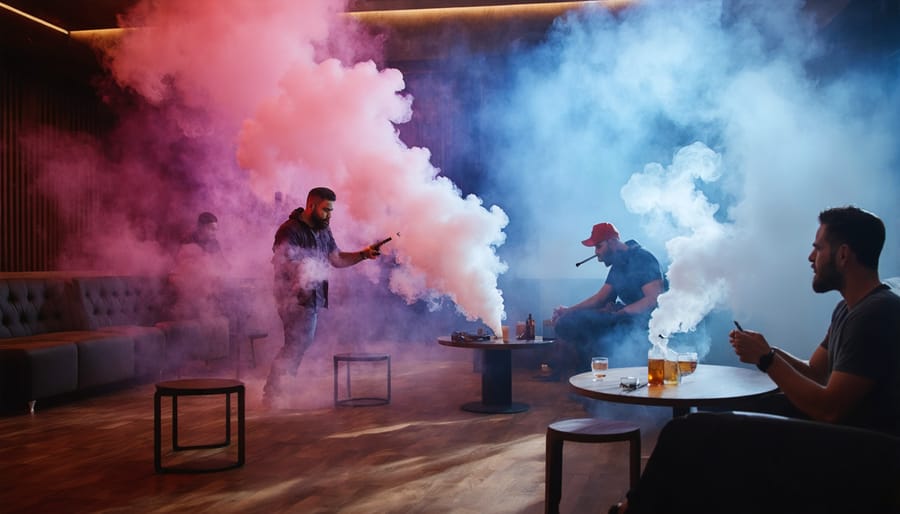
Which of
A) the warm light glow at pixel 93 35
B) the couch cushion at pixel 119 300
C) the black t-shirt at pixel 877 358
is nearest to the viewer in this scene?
the black t-shirt at pixel 877 358

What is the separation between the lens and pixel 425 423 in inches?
199

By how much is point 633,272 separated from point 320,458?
9.20 feet

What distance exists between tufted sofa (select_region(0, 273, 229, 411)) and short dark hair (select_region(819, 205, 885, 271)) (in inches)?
204

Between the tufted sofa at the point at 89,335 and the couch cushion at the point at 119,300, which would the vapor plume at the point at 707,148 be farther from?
the couch cushion at the point at 119,300

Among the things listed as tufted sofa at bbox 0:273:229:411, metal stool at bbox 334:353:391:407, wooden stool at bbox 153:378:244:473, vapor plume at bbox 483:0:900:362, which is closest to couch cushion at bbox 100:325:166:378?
tufted sofa at bbox 0:273:229:411

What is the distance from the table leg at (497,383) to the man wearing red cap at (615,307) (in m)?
0.60

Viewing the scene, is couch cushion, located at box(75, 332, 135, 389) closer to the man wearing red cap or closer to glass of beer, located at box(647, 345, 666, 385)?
the man wearing red cap

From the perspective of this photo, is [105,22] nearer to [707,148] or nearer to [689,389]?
[707,148]

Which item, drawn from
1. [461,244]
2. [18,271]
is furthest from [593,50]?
[18,271]

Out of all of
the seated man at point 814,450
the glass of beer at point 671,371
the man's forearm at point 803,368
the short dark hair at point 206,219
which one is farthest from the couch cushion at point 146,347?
the seated man at point 814,450

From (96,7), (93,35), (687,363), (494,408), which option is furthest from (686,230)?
(93,35)

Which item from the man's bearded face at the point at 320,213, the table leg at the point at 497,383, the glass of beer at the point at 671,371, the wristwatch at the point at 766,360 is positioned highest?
the man's bearded face at the point at 320,213

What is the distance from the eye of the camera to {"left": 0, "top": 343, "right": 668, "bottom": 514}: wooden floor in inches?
131

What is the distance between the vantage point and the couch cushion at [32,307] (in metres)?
6.06
